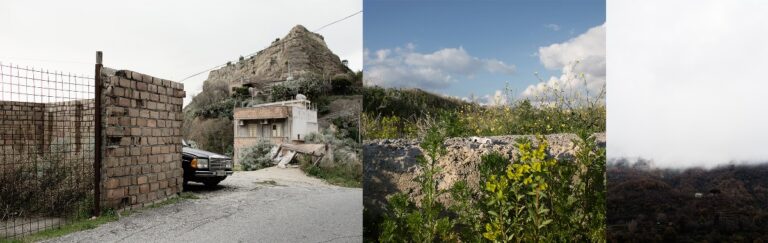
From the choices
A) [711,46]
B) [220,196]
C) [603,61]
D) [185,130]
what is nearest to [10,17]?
[185,130]

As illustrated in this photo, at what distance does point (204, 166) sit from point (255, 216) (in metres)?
1.28

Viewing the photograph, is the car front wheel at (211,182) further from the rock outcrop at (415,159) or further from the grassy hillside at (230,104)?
the rock outcrop at (415,159)

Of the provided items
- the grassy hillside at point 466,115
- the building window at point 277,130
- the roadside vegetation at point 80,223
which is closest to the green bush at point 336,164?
the building window at point 277,130

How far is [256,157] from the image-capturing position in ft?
17.0

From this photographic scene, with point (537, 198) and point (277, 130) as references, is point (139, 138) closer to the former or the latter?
point (277, 130)

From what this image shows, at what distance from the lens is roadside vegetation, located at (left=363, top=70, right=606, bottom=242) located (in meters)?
2.20

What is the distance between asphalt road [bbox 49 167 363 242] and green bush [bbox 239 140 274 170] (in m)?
0.12

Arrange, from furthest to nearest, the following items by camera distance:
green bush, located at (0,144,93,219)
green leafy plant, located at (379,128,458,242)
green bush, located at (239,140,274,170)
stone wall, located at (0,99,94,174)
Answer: green bush, located at (239,140,274,170), stone wall, located at (0,99,94,174), green bush, located at (0,144,93,219), green leafy plant, located at (379,128,458,242)

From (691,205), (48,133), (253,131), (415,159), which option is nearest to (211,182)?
(253,131)

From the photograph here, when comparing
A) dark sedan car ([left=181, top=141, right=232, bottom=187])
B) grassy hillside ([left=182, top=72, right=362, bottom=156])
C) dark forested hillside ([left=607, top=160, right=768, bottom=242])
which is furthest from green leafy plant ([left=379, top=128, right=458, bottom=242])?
dark sedan car ([left=181, top=141, right=232, bottom=187])

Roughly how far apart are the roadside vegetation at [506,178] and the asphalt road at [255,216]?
1.41 metres

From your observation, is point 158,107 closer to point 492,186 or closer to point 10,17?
point 10,17

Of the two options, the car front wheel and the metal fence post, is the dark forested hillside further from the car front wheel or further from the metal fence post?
the car front wheel

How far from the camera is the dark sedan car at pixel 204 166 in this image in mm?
4977
